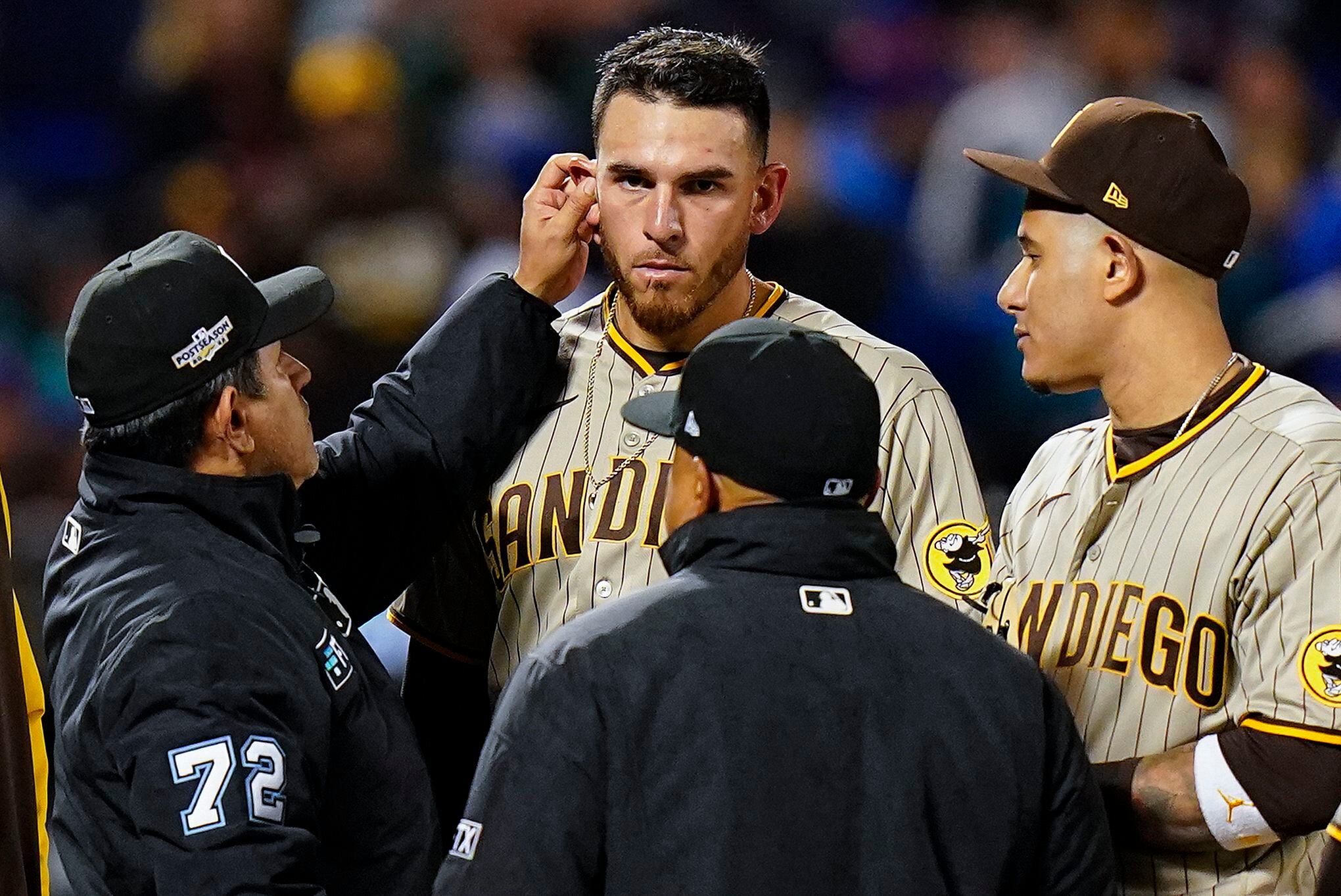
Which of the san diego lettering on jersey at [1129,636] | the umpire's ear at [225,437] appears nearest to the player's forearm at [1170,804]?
the san diego lettering on jersey at [1129,636]

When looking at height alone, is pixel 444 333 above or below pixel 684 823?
above

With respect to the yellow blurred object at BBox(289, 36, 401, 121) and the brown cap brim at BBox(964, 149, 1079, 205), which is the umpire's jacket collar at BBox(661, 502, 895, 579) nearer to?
the brown cap brim at BBox(964, 149, 1079, 205)

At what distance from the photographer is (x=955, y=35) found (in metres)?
6.30

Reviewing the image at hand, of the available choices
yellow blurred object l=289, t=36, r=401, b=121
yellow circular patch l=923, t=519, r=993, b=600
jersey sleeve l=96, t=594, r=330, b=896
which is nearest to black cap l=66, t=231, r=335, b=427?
jersey sleeve l=96, t=594, r=330, b=896

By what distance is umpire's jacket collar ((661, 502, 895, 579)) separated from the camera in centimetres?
192

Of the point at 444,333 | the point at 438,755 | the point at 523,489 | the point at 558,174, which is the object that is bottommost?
the point at 438,755

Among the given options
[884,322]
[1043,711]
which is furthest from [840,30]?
[1043,711]

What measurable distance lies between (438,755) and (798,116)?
12.1ft

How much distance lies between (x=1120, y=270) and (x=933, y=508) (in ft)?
1.59

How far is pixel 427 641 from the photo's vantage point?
Result: 9.98 ft

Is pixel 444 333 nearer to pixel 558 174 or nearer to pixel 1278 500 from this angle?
pixel 558 174

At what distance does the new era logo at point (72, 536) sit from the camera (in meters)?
2.40

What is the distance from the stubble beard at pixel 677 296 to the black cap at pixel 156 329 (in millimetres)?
643

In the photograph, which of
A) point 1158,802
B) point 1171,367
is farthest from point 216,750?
point 1171,367
